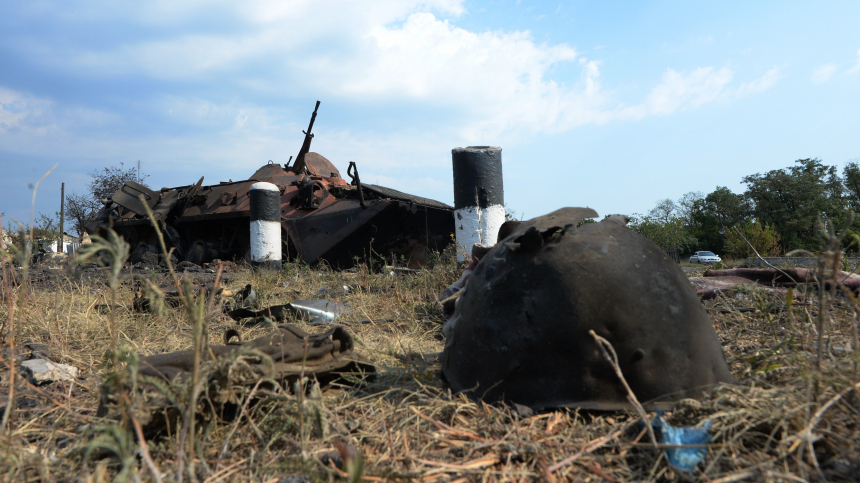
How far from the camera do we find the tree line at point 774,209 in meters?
29.8

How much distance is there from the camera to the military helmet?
1762mm

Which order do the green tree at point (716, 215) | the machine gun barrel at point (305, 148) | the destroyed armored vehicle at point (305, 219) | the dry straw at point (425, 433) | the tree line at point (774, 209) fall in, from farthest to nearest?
the green tree at point (716, 215) → the tree line at point (774, 209) → the machine gun barrel at point (305, 148) → the destroyed armored vehicle at point (305, 219) → the dry straw at point (425, 433)

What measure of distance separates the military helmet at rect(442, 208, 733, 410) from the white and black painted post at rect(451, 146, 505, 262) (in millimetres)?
3663

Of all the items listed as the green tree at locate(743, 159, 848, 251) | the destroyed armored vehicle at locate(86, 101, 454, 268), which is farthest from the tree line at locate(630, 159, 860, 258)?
the destroyed armored vehicle at locate(86, 101, 454, 268)

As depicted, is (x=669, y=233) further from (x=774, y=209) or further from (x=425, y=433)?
(x=425, y=433)

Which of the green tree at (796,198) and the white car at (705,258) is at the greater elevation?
the green tree at (796,198)

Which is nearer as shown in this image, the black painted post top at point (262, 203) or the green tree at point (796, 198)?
the black painted post top at point (262, 203)

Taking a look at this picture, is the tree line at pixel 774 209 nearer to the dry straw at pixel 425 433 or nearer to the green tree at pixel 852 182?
the green tree at pixel 852 182

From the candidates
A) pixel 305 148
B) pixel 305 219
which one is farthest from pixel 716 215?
pixel 305 219

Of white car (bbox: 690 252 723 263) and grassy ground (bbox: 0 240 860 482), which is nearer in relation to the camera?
grassy ground (bbox: 0 240 860 482)

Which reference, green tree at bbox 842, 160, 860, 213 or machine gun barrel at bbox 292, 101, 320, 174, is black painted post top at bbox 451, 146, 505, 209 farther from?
green tree at bbox 842, 160, 860, 213

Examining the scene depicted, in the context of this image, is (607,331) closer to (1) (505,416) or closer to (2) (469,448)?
(1) (505,416)

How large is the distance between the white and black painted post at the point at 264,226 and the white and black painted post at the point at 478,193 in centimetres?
356

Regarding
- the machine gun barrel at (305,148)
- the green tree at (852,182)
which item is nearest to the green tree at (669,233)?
the green tree at (852,182)
